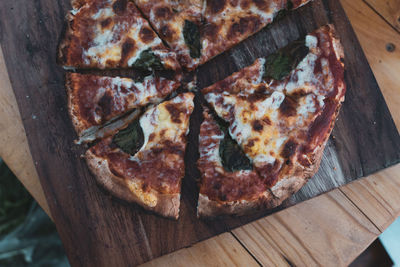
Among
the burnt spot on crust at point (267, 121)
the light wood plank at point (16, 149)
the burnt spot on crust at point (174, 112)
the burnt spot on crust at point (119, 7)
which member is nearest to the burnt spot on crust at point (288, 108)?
A: the burnt spot on crust at point (267, 121)

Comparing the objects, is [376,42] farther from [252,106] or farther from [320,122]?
[252,106]

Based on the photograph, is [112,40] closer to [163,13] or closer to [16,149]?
[163,13]

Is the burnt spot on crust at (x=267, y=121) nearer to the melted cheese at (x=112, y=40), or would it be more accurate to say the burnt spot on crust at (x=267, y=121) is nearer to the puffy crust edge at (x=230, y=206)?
the puffy crust edge at (x=230, y=206)

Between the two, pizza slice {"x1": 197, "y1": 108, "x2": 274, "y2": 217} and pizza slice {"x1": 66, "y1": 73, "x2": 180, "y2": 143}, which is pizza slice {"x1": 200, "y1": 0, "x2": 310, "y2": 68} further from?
pizza slice {"x1": 197, "y1": 108, "x2": 274, "y2": 217}

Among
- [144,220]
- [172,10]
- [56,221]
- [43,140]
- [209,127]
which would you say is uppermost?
[172,10]

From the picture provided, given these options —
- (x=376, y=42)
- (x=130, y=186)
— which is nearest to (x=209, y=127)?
(x=130, y=186)

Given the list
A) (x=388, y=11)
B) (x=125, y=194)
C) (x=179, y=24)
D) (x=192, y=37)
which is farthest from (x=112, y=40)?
(x=388, y=11)

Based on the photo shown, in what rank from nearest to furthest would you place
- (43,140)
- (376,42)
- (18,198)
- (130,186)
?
(130,186), (43,140), (376,42), (18,198)
